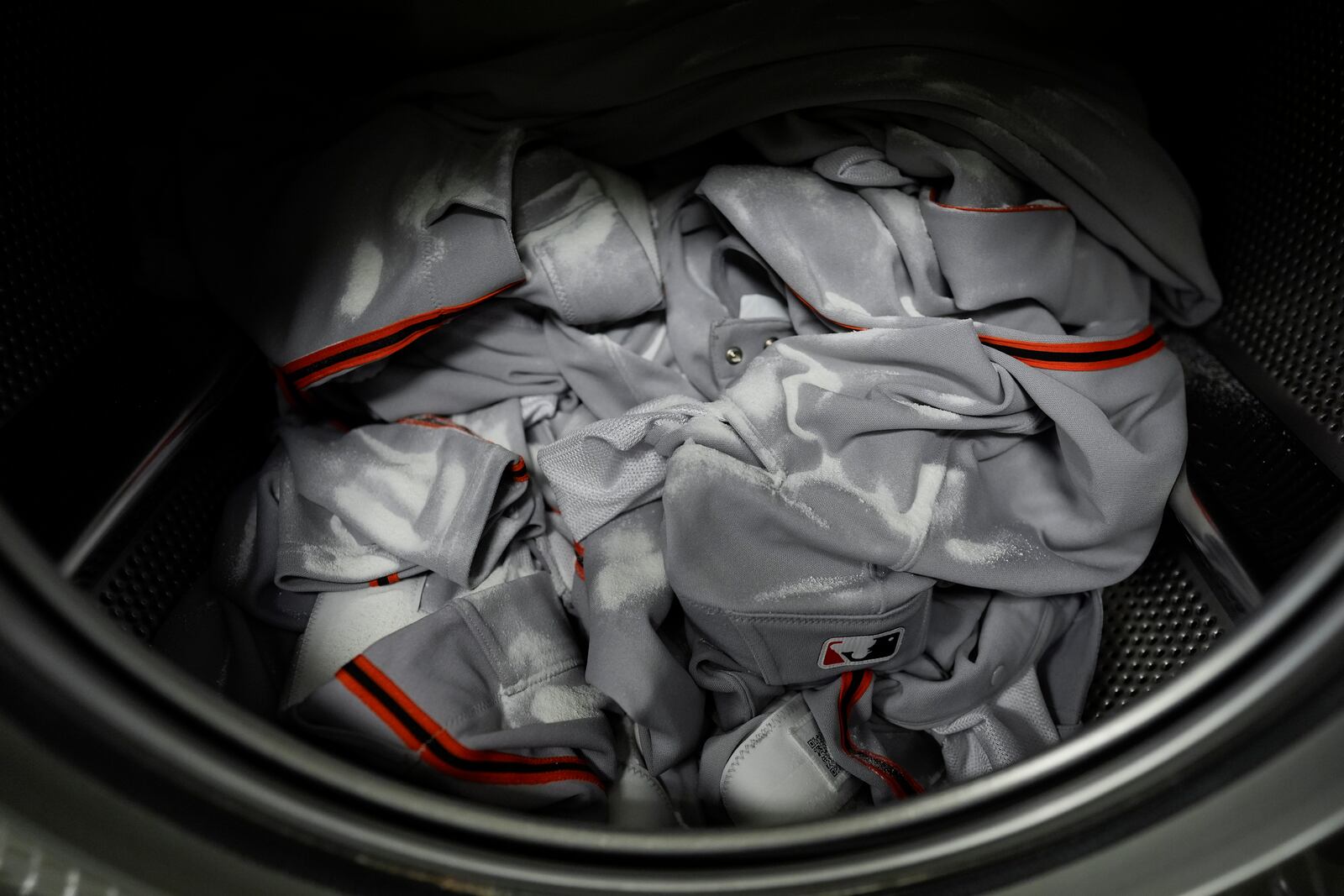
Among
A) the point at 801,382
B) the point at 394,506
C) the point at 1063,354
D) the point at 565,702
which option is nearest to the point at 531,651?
the point at 565,702

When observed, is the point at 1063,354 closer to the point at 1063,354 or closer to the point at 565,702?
the point at 1063,354

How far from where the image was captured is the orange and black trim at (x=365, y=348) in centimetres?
68

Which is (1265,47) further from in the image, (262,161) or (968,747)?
(262,161)

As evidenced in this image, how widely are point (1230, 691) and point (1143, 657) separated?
0.98 feet

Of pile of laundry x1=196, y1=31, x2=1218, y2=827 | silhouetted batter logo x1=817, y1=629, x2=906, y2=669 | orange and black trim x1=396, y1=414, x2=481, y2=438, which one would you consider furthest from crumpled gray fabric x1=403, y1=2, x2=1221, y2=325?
silhouetted batter logo x1=817, y1=629, x2=906, y2=669

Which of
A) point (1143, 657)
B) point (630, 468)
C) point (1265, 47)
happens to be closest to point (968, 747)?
point (1143, 657)

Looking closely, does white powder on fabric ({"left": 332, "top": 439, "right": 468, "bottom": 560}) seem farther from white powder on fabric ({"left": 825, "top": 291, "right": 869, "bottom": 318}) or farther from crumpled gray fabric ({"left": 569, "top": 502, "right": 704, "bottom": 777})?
white powder on fabric ({"left": 825, "top": 291, "right": 869, "bottom": 318})

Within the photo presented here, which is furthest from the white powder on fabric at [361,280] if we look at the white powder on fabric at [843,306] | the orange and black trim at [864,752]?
the orange and black trim at [864,752]

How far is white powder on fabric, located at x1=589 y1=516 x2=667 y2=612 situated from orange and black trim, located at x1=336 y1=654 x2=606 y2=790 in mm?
109

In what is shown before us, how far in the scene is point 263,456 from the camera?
813mm

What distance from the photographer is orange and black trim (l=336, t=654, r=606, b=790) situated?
0.59 meters

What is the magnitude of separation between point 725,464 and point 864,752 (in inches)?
8.4

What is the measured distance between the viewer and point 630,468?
2.24ft

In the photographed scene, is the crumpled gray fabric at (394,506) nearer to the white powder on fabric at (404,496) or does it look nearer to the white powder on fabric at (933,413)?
the white powder on fabric at (404,496)
